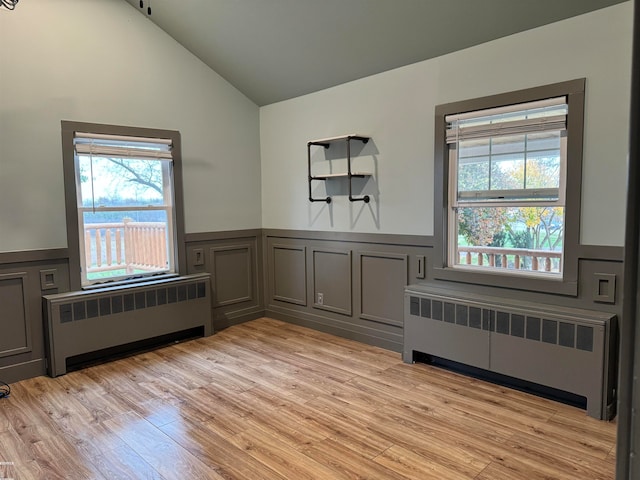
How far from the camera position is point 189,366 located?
372 centimetres

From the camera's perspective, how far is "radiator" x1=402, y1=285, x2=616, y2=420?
2721mm

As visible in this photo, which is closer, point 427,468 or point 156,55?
point 427,468

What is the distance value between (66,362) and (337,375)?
2.25m

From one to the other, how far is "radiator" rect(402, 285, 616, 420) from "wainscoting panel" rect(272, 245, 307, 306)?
146cm

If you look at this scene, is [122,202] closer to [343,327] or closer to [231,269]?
[231,269]

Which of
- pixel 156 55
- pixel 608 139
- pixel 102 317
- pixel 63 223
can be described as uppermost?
pixel 156 55

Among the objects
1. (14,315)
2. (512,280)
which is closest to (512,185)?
(512,280)

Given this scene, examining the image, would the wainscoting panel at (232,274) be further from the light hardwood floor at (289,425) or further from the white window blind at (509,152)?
the white window blind at (509,152)

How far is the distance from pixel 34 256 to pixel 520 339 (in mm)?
3704

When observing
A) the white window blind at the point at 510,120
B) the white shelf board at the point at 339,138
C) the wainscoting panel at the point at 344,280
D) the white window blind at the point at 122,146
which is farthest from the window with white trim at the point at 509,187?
the white window blind at the point at 122,146

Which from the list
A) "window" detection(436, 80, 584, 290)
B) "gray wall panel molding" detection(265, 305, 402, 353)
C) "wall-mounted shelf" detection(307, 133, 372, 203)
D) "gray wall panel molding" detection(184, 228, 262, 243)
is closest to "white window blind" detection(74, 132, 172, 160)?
"gray wall panel molding" detection(184, 228, 262, 243)

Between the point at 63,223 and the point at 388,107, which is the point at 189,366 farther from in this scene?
the point at 388,107

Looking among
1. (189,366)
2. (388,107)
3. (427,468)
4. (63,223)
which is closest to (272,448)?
(427,468)

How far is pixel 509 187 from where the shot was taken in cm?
329
